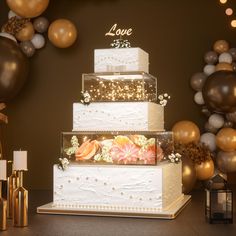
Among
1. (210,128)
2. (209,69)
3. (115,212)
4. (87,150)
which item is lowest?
(115,212)

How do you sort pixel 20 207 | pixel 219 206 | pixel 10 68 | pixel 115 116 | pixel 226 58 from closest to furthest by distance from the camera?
pixel 20 207
pixel 219 206
pixel 115 116
pixel 10 68
pixel 226 58

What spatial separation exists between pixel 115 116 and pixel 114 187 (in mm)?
819

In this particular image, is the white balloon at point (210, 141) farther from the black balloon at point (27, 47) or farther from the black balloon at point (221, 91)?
the black balloon at point (27, 47)

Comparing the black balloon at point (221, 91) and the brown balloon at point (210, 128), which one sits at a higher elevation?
the black balloon at point (221, 91)

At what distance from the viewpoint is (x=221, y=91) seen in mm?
7355

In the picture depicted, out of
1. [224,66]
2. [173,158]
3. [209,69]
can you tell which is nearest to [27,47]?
[209,69]

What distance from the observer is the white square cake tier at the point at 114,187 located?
5.79m

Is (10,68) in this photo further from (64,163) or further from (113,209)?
(113,209)

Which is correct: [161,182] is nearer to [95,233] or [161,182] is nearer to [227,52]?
[95,233]

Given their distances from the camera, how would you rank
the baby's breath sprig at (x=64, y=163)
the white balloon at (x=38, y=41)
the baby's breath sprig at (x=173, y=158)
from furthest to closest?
the white balloon at (x=38, y=41)
the baby's breath sprig at (x=173, y=158)
the baby's breath sprig at (x=64, y=163)

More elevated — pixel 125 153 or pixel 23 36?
pixel 23 36

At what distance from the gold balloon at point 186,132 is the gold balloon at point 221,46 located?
123 centimetres

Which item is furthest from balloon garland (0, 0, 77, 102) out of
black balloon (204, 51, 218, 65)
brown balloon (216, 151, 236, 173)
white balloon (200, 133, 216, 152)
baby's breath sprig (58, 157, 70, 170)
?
brown balloon (216, 151, 236, 173)

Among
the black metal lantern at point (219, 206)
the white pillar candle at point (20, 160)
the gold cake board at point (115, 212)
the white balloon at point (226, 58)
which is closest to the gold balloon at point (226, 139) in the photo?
the white balloon at point (226, 58)
